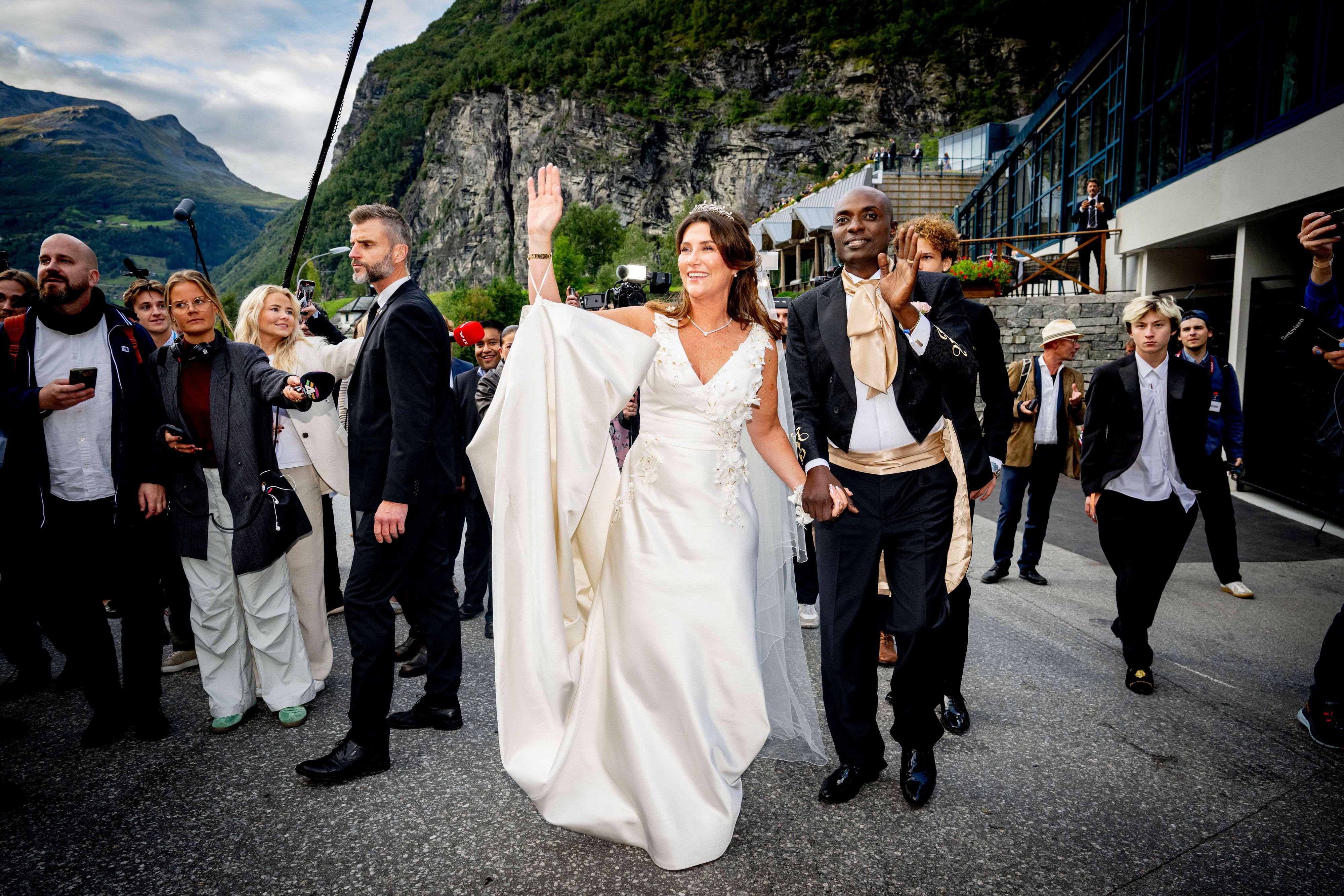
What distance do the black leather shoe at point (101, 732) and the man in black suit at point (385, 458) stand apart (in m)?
A: 1.20

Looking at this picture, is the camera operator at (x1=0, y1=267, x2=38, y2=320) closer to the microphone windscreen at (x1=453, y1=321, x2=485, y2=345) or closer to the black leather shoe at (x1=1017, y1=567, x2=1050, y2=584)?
the microphone windscreen at (x1=453, y1=321, x2=485, y2=345)

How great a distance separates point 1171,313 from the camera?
431cm

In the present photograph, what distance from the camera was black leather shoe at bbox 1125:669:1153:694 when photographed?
156 inches

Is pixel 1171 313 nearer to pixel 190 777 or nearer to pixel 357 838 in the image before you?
pixel 357 838

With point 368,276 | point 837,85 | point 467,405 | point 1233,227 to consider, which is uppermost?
point 837,85

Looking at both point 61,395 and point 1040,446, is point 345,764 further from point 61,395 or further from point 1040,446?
point 1040,446

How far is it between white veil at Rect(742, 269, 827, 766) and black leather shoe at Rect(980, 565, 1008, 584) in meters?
3.34

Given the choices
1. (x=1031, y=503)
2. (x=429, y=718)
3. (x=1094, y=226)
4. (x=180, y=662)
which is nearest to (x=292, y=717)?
(x=429, y=718)

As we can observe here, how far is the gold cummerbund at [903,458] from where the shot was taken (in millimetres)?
2889

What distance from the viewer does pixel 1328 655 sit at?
3396 millimetres

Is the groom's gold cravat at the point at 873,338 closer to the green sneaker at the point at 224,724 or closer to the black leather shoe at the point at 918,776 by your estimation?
the black leather shoe at the point at 918,776

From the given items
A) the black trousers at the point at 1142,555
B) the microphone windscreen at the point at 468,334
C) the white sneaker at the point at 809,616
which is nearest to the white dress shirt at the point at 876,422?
the microphone windscreen at the point at 468,334

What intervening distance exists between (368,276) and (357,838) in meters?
2.37

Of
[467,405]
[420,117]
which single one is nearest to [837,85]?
[420,117]
